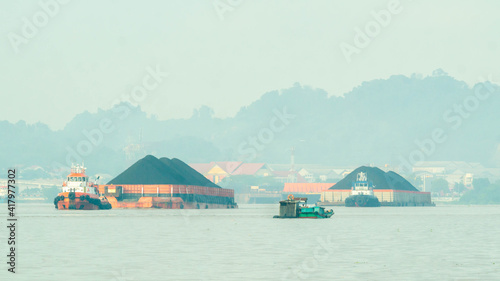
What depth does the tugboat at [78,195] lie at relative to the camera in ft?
487

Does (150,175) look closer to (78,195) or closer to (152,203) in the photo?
(152,203)

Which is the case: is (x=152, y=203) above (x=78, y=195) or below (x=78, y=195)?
below

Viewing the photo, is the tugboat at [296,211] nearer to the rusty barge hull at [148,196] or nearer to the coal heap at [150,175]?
the rusty barge hull at [148,196]

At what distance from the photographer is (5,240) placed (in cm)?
6212

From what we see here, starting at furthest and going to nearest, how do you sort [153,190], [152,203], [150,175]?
[150,175] < [153,190] < [152,203]

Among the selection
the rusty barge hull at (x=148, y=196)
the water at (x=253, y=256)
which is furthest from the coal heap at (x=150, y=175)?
the water at (x=253, y=256)

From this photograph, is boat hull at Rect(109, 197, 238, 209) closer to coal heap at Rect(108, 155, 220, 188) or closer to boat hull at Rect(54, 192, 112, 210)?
coal heap at Rect(108, 155, 220, 188)

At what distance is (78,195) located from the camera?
14838 cm

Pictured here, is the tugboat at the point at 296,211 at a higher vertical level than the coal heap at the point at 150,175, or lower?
lower

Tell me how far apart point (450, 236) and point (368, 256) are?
74.3ft

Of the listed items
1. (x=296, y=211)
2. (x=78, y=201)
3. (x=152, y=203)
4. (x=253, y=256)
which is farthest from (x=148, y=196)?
(x=253, y=256)

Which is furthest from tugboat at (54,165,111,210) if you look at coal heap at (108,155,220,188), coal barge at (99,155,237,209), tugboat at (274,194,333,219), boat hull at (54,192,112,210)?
tugboat at (274,194,333,219)

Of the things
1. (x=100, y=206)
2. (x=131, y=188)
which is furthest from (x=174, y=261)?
(x=131, y=188)

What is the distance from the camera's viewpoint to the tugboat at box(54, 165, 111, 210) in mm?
148375
